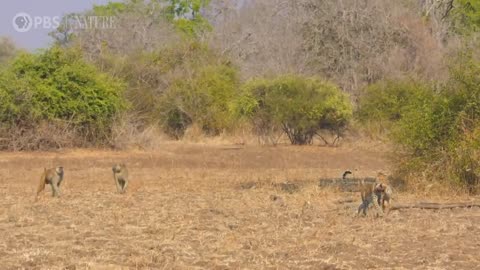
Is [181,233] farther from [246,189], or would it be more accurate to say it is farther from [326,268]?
[246,189]

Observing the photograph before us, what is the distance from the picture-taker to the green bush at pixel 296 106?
30.0m

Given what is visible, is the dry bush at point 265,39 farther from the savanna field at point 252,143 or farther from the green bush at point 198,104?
the green bush at point 198,104

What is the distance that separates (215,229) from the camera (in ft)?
34.5

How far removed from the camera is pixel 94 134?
2778cm

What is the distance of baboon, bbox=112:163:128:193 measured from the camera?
15.0m

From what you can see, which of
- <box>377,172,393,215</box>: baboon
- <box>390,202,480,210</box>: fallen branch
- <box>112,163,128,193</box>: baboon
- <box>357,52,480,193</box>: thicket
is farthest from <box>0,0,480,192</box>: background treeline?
<box>112,163,128,193</box>: baboon

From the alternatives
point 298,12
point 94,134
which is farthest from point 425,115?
point 298,12

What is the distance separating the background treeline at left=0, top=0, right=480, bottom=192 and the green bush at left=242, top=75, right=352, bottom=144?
0.05 m

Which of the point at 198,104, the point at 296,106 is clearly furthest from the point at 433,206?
the point at 198,104

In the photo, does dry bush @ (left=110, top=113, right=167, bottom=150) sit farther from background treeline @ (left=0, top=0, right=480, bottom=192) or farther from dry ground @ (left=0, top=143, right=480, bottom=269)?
dry ground @ (left=0, top=143, right=480, bottom=269)

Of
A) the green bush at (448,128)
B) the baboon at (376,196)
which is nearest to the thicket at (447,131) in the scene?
the green bush at (448,128)

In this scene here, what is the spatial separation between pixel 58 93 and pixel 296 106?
8.70m

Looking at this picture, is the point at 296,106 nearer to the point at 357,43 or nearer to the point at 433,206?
the point at 357,43

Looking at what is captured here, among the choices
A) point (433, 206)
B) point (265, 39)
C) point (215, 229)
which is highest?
point (265, 39)
